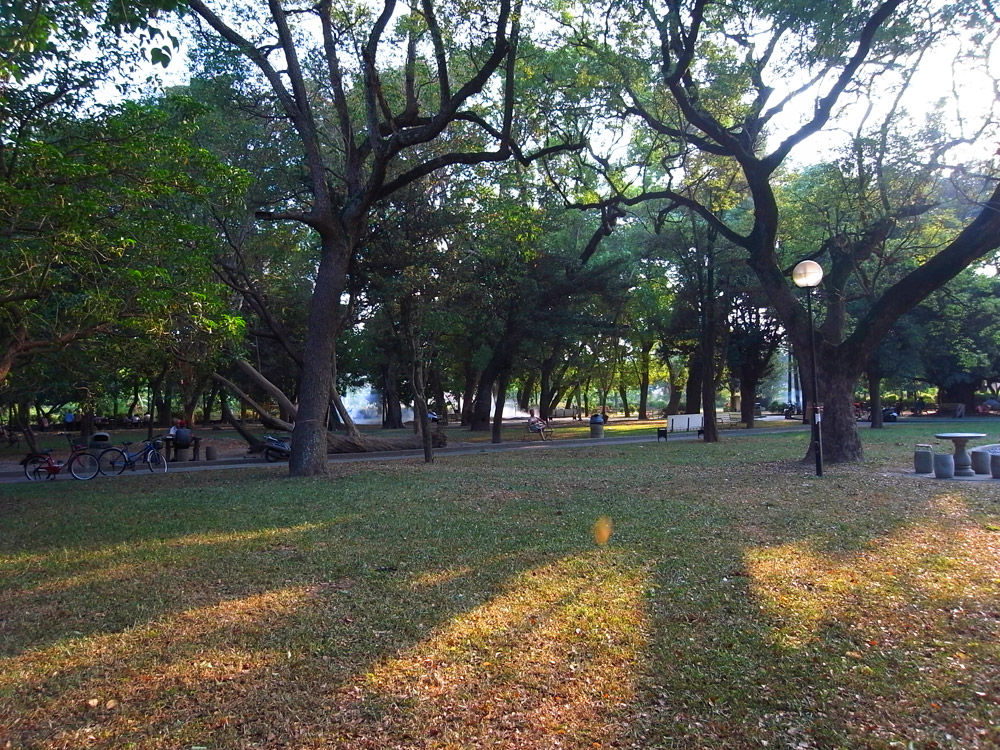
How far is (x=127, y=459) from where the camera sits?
15305 millimetres

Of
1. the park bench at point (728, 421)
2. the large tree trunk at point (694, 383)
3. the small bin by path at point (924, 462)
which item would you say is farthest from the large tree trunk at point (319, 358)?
the large tree trunk at point (694, 383)

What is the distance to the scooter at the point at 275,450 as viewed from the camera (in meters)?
17.8

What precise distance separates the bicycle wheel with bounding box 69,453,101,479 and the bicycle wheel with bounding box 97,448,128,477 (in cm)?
18

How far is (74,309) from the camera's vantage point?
27.1 feet

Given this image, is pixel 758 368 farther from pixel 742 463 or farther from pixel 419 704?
pixel 419 704

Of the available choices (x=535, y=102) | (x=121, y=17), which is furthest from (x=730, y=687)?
(x=535, y=102)

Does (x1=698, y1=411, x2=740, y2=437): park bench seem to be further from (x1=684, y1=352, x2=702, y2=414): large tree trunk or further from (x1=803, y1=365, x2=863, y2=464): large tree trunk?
(x1=803, y1=365, x2=863, y2=464): large tree trunk

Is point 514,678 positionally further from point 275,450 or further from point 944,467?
point 275,450

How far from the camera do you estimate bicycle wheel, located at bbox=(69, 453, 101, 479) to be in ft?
47.8

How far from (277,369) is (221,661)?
3131 cm

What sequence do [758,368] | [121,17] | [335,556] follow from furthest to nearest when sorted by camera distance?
[758,368] → [335,556] → [121,17]

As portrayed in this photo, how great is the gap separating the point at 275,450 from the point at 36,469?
17.0 ft

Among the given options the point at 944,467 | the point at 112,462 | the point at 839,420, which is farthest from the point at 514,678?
the point at 112,462

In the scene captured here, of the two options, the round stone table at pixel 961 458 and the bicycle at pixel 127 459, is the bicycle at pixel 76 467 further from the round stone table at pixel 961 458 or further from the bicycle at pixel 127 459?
the round stone table at pixel 961 458
